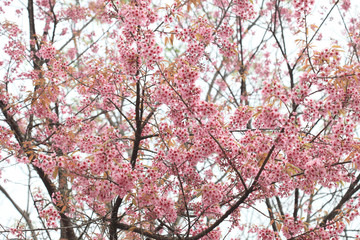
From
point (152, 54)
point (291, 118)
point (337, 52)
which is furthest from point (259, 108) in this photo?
point (152, 54)

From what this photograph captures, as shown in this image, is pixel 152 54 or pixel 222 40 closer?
pixel 152 54

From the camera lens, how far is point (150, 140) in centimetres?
477

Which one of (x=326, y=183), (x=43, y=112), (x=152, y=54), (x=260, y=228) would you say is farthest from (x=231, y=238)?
(x=43, y=112)

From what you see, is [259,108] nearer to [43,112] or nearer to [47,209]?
[47,209]

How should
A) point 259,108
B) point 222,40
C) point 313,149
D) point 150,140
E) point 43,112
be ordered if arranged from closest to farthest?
point 259,108 < point 313,149 < point 222,40 < point 150,140 < point 43,112

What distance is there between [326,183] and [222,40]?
2262 mm

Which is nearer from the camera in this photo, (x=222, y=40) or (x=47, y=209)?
(x=47, y=209)

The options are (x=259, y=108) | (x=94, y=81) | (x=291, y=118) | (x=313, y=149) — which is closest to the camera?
(x=291, y=118)

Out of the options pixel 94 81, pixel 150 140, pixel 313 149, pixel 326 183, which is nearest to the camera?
pixel 326 183

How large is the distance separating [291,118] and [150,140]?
2.40 m

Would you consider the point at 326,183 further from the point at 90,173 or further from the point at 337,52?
the point at 90,173

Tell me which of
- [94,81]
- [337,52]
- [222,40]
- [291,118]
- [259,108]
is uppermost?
[222,40]

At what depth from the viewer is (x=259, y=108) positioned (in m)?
3.11

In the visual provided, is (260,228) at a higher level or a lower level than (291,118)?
lower
